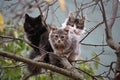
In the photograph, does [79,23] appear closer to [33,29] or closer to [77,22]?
[77,22]

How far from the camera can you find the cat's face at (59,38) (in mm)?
2736

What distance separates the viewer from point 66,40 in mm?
2779

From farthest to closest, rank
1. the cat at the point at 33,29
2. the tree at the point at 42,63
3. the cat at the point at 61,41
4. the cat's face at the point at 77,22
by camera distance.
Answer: the cat's face at the point at 77,22 → the cat at the point at 33,29 → the cat at the point at 61,41 → the tree at the point at 42,63

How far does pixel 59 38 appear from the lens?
278cm

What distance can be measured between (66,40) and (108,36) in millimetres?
968

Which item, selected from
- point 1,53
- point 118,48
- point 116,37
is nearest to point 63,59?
point 118,48

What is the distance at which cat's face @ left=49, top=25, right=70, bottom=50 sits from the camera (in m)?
2.74

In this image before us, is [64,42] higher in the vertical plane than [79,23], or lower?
lower

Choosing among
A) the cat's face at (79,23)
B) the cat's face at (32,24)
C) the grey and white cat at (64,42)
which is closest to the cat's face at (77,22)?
the cat's face at (79,23)

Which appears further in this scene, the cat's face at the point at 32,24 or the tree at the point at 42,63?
the cat's face at the point at 32,24

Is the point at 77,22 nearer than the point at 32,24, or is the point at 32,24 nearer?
the point at 32,24

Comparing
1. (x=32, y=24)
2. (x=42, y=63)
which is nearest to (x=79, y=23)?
(x=32, y=24)

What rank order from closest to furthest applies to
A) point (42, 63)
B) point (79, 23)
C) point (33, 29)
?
point (42, 63), point (33, 29), point (79, 23)

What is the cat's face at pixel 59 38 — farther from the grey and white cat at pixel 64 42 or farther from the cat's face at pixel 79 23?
the cat's face at pixel 79 23
